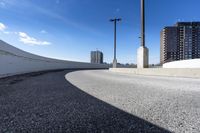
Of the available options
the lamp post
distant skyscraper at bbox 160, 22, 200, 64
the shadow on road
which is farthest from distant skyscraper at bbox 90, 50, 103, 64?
the shadow on road

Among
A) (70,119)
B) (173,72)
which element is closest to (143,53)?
(173,72)

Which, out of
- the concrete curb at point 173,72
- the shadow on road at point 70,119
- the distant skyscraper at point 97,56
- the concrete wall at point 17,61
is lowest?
the shadow on road at point 70,119

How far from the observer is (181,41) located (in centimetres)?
5762

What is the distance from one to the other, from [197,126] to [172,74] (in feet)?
39.7

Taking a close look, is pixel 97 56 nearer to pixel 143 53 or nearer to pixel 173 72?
pixel 143 53

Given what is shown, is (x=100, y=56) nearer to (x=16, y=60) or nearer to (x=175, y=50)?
(x=175, y=50)

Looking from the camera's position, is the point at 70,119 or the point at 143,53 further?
the point at 143,53

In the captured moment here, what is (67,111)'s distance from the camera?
403 cm

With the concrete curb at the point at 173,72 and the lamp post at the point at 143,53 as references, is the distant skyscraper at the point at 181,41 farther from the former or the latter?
the concrete curb at the point at 173,72

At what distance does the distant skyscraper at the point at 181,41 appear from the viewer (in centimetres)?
5631

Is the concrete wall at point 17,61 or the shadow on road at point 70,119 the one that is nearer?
the shadow on road at point 70,119

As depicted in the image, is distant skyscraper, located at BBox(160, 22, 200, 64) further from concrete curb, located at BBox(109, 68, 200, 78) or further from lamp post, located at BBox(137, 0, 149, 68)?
concrete curb, located at BBox(109, 68, 200, 78)

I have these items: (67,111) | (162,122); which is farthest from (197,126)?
(67,111)

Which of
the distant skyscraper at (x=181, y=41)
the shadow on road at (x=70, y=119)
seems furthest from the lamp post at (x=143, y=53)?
the distant skyscraper at (x=181, y=41)
